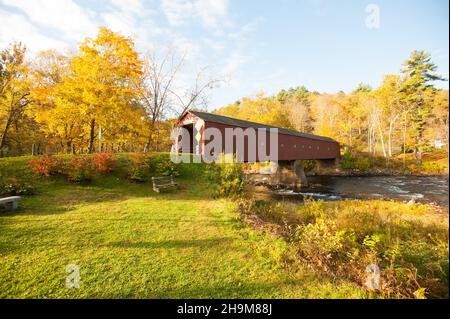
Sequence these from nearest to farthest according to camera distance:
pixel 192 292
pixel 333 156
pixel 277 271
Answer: pixel 192 292
pixel 277 271
pixel 333 156

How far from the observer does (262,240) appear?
4.78 m

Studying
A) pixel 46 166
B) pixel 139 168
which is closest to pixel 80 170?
Answer: pixel 46 166

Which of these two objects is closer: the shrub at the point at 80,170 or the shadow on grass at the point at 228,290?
the shadow on grass at the point at 228,290

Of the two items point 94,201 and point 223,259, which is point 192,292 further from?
point 94,201

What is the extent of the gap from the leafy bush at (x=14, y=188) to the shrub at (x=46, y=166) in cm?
115

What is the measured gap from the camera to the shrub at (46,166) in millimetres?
8414

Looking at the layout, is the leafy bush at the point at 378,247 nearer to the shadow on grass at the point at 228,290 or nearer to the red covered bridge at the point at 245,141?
the shadow on grass at the point at 228,290

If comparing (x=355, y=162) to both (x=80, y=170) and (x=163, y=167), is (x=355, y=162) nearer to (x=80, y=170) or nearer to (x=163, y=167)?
(x=163, y=167)

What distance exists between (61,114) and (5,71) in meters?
6.74

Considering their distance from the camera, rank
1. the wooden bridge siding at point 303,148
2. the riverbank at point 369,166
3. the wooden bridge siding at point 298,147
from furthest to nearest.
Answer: the riverbank at point 369,166 → the wooden bridge siding at point 303,148 → the wooden bridge siding at point 298,147

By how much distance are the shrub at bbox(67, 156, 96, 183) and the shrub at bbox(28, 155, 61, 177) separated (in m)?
0.50

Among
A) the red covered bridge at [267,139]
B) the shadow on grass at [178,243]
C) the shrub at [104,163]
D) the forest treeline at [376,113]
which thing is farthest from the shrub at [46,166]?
the forest treeline at [376,113]
